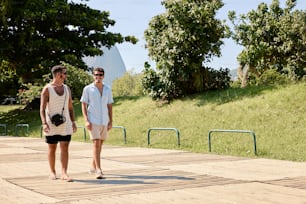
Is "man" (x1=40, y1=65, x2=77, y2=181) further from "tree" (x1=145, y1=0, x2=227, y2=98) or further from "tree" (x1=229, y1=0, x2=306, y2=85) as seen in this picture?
"tree" (x1=229, y1=0, x2=306, y2=85)

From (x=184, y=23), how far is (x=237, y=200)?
17239 mm

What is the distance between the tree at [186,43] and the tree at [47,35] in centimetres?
909

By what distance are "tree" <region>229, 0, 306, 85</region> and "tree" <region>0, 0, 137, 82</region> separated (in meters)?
8.39

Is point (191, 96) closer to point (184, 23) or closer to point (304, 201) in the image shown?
point (184, 23)

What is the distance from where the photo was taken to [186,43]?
22.7m

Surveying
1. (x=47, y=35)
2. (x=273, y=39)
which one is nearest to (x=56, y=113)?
(x=273, y=39)

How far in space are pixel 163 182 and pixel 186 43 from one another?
15.4m

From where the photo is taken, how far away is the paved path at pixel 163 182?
6.42 meters

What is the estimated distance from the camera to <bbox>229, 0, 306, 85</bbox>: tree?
26828mm

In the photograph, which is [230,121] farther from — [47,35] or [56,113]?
[47,35]

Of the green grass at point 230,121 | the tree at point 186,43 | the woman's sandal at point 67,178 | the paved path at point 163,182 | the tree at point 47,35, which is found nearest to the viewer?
the paved path at point 163,182

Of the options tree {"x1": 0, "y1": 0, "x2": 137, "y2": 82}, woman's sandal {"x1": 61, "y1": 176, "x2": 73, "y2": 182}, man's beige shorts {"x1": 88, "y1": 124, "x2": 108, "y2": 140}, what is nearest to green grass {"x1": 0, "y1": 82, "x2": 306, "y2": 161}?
man's beige shorts {"x1": 88, "y1": 124, "x2": 108, "y2": 140}

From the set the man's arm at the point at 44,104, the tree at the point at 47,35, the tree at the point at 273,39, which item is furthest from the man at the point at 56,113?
the tree at the point at 47,35

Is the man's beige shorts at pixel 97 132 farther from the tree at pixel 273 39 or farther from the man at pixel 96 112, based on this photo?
the tree at pixel 273 39
